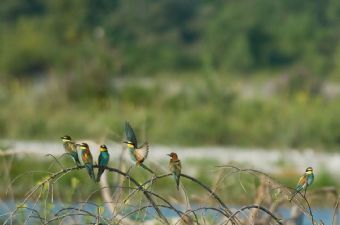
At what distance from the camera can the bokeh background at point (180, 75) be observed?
1927cm

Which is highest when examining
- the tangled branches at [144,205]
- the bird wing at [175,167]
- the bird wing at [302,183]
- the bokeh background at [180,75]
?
the bokeh background at [180,75]

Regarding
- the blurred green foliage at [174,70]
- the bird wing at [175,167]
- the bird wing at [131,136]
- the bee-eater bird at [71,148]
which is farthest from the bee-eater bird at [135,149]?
the blurred green foliage at [174,70]

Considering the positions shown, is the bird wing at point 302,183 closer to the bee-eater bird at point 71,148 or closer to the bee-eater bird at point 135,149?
the bee-eater bird at point 135,149

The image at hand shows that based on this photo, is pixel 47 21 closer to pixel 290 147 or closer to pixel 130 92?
pixel 130 92

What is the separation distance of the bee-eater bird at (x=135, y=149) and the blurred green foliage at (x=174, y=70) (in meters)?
7.08

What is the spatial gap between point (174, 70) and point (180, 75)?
4.17ft

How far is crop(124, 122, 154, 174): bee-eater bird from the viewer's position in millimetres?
4918

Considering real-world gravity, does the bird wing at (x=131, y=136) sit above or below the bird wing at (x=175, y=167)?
above

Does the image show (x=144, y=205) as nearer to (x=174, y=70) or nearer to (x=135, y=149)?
(x=135, y=149)

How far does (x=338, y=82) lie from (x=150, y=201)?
24.3m

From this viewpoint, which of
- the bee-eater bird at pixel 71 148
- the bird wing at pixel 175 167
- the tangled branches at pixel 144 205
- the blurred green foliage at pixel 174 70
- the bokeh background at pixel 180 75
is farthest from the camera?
the blurred green foliage at pixel 174 70

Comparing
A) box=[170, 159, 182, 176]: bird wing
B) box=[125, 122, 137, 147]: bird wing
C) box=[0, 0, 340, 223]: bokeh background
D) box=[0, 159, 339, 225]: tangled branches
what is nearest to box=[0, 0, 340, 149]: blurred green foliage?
box=[0, 0, 340, 223]: bokeh background

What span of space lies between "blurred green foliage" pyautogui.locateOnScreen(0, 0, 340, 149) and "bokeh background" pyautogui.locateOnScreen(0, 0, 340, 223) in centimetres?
3

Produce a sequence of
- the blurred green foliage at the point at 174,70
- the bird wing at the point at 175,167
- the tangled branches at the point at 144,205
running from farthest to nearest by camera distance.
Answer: the blurred green foliage at the point at 174,70 < the bird wing at the point at 175,167 < the tangled branches at the point at 144,205
